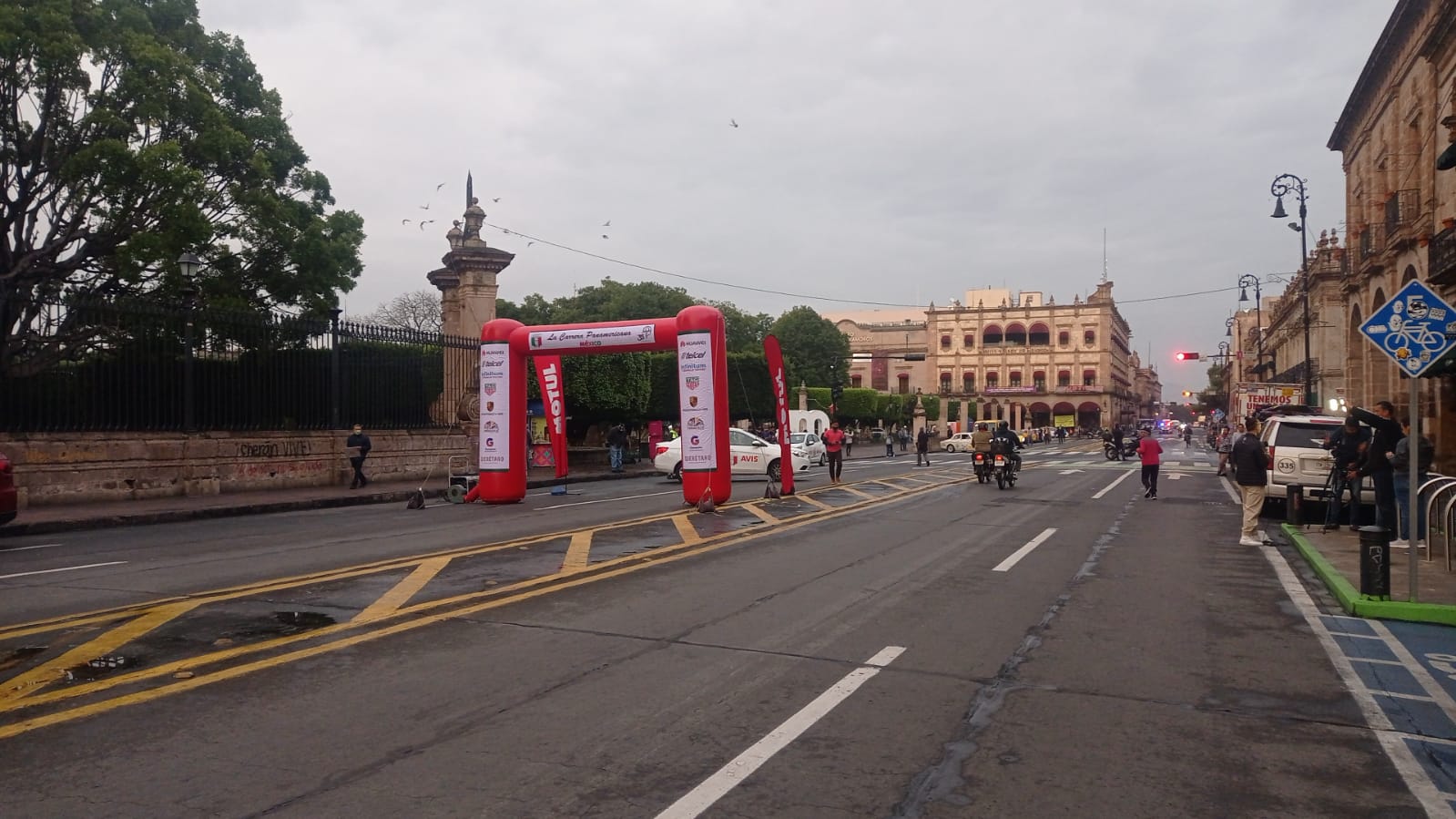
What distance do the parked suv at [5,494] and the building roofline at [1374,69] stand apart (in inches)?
1314

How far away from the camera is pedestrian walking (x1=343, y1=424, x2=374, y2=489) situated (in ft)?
72.3

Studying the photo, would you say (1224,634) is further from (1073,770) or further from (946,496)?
(946,496)

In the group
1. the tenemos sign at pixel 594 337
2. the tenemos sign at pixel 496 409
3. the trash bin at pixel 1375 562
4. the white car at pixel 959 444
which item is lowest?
the white car at pixel 959 444

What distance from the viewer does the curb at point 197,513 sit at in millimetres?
15109

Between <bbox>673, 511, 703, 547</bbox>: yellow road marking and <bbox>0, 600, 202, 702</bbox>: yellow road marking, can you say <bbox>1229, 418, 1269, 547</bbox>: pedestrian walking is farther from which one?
<bbox>0, 600, 202, 702</bbox>: yellow road marking

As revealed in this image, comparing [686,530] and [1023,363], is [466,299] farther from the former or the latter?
[1023,363]

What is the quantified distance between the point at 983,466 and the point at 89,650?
2111 centimetres

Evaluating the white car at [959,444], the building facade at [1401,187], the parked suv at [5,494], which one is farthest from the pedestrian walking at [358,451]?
the white car at [959,444]

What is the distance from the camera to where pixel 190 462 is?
19.8 m

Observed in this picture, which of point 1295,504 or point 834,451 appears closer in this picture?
point 1295,504

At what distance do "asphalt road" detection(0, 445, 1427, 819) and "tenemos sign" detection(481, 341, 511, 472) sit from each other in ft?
29.2

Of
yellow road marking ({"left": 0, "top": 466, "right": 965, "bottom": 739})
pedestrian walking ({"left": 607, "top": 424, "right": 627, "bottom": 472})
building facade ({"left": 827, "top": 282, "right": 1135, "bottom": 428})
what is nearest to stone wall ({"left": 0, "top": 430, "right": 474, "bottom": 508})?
pedestrian walking ({"left": 607, "top": 424, "right": 627, "bottom": 472})

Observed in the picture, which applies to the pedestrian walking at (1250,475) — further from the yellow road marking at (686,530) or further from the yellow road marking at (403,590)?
the yellow road marking at (403,590)

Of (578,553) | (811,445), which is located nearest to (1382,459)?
(578,553)
